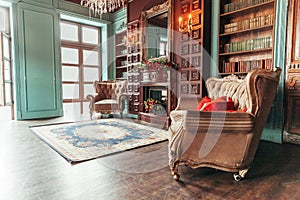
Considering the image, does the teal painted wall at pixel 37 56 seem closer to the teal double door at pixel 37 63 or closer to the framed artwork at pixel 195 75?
the teal double door at pixel 37 63

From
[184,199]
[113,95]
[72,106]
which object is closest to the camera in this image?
[184,199]

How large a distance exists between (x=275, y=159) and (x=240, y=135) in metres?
1.11

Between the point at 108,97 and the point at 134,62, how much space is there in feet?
4.18

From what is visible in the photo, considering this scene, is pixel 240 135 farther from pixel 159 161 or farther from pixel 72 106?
pixel 72 106

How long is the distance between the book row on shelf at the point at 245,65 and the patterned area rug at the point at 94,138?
1.71 metres

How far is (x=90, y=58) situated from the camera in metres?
6.71

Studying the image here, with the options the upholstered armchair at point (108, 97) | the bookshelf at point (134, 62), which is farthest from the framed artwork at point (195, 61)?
the upholstered armchair at point (108, 97)

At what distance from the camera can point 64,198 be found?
1538 mm

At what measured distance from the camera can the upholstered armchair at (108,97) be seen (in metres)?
5.04

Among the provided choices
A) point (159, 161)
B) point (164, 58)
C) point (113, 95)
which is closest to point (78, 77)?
point (113, 95)

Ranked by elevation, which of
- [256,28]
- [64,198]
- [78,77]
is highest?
[256,28]

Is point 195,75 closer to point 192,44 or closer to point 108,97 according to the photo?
point 192,44

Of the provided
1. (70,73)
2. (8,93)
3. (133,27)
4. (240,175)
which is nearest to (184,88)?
(240,175)

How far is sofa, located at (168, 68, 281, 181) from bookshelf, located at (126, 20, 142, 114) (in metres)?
3.32
